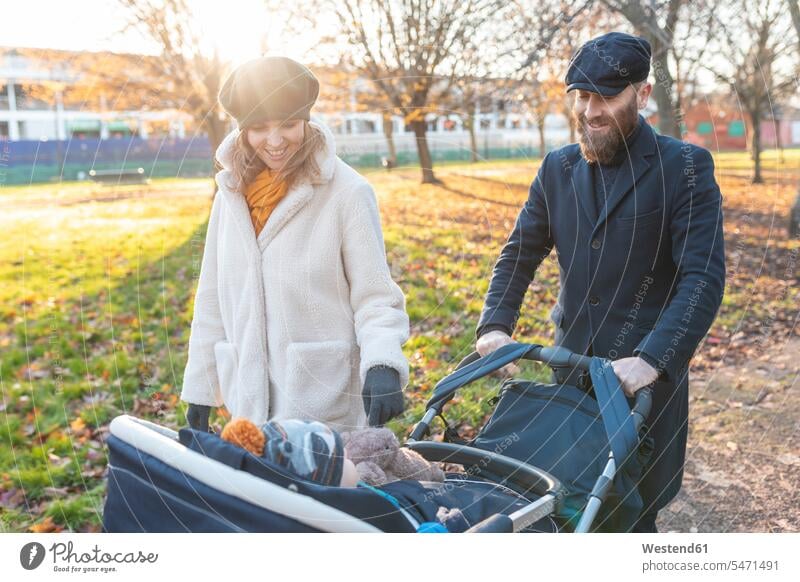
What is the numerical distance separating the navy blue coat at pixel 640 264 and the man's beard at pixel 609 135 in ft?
0.15

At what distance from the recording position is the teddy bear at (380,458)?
81.5 inches

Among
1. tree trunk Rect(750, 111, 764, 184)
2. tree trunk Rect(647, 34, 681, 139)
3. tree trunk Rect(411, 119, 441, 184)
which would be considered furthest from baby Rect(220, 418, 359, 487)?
tree trunk Rect(750, 111, 764, 184)

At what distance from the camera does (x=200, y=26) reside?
15.6 ft

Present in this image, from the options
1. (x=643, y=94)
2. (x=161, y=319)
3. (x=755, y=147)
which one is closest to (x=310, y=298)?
(x=643, y=94)

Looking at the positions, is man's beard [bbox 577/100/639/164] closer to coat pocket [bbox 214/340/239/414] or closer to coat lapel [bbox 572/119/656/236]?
coat lapel [bbox 572/119/656/236]

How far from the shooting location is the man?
2303 millimetres

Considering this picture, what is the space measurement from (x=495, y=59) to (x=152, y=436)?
133 inches

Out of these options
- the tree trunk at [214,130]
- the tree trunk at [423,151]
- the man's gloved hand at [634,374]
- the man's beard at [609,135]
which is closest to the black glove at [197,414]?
the man's gloved hand at [634,374]

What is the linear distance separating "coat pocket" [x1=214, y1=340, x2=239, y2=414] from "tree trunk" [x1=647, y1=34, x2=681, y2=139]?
2.09 m

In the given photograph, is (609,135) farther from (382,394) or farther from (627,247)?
(382,394)

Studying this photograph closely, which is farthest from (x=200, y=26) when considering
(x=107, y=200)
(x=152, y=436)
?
(x=107, y=200)

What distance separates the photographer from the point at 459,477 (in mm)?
2383
